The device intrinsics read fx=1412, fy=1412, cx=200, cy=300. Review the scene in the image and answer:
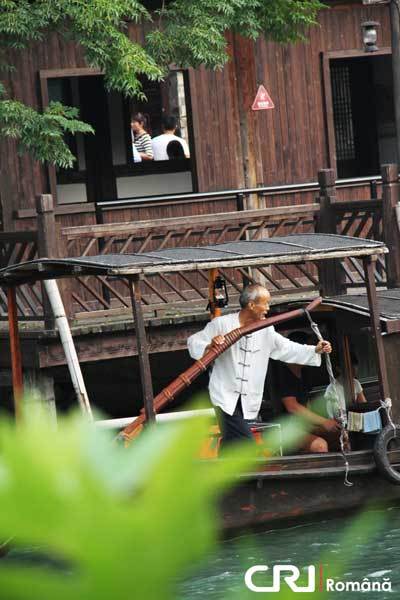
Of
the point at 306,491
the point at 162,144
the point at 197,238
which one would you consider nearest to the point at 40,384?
the point at 197,238

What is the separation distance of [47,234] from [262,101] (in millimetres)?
4320

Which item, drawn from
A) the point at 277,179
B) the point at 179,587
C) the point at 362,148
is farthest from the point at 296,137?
the point at 179,587

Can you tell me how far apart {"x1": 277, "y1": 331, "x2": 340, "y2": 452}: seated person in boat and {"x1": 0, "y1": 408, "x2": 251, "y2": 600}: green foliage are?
976 cm

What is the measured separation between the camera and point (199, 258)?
9695 mm

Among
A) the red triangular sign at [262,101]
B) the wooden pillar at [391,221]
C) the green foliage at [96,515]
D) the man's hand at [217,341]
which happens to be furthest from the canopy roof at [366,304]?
the green foliage at [96,515]

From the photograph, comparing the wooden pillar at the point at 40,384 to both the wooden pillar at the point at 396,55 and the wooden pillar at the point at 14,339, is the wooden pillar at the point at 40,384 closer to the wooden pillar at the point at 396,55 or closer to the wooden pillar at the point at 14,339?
the wooden pillar at the point at 14,339

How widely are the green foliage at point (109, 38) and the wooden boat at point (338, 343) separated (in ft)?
8.08

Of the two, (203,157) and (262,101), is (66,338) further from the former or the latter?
(203,157)

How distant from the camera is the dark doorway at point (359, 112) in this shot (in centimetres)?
1862

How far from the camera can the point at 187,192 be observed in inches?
655

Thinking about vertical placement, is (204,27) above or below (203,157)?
above

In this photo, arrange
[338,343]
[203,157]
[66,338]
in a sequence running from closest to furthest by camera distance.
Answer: [338,343] < [66,338] < [203,157]

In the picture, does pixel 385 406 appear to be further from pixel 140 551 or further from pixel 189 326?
pixel 140 551

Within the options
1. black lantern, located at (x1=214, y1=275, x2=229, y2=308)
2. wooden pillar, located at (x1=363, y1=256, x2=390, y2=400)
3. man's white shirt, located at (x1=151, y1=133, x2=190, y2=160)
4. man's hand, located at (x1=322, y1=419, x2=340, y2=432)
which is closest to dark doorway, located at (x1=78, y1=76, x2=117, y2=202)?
man's white shirt, located at (x1=151, y1=133, x2=190, y2=160)
